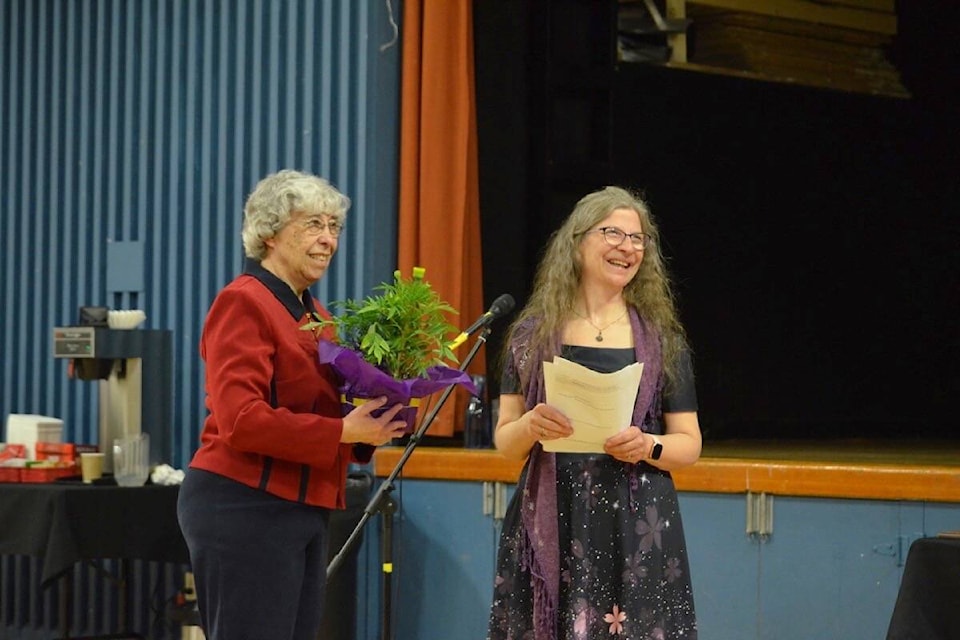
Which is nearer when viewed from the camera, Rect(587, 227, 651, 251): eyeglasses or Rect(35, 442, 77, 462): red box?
Rect(587, 227, 651, 251): eyeglasses

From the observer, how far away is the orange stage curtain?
523 cm

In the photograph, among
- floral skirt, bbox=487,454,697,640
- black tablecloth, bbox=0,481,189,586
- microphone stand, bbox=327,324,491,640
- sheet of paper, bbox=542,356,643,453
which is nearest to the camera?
sheet of paper, bbox=542,356,643,453

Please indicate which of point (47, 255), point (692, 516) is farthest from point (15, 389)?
point (692, 516)

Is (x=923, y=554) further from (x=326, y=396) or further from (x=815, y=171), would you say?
(x=815, y=171)

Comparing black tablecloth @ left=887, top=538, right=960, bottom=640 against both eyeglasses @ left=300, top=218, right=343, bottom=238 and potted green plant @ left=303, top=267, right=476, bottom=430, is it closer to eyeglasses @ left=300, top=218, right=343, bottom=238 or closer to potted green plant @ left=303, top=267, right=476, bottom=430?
potted green plant @ left=303, top=267, right=476, bottom=430

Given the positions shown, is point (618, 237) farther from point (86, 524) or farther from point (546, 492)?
point (86, 524)

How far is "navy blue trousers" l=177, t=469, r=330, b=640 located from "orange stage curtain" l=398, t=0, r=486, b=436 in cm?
223

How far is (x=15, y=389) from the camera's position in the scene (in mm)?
6023

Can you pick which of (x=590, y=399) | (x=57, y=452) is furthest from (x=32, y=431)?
(x=590, y=399)

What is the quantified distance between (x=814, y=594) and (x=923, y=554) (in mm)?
1376

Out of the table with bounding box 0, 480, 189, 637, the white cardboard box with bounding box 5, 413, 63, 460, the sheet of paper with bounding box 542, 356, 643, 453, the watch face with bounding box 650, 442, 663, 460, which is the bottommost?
the table with bounding box 0, 480, 189, 637

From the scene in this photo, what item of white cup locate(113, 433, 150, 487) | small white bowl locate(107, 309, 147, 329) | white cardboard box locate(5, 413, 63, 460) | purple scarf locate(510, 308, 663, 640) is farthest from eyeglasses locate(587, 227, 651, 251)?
white cardboard box locate(5, 413, 63, 460)

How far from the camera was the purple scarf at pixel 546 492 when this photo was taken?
9.99ft

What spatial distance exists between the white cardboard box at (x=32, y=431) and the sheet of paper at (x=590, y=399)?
280 centimetres
